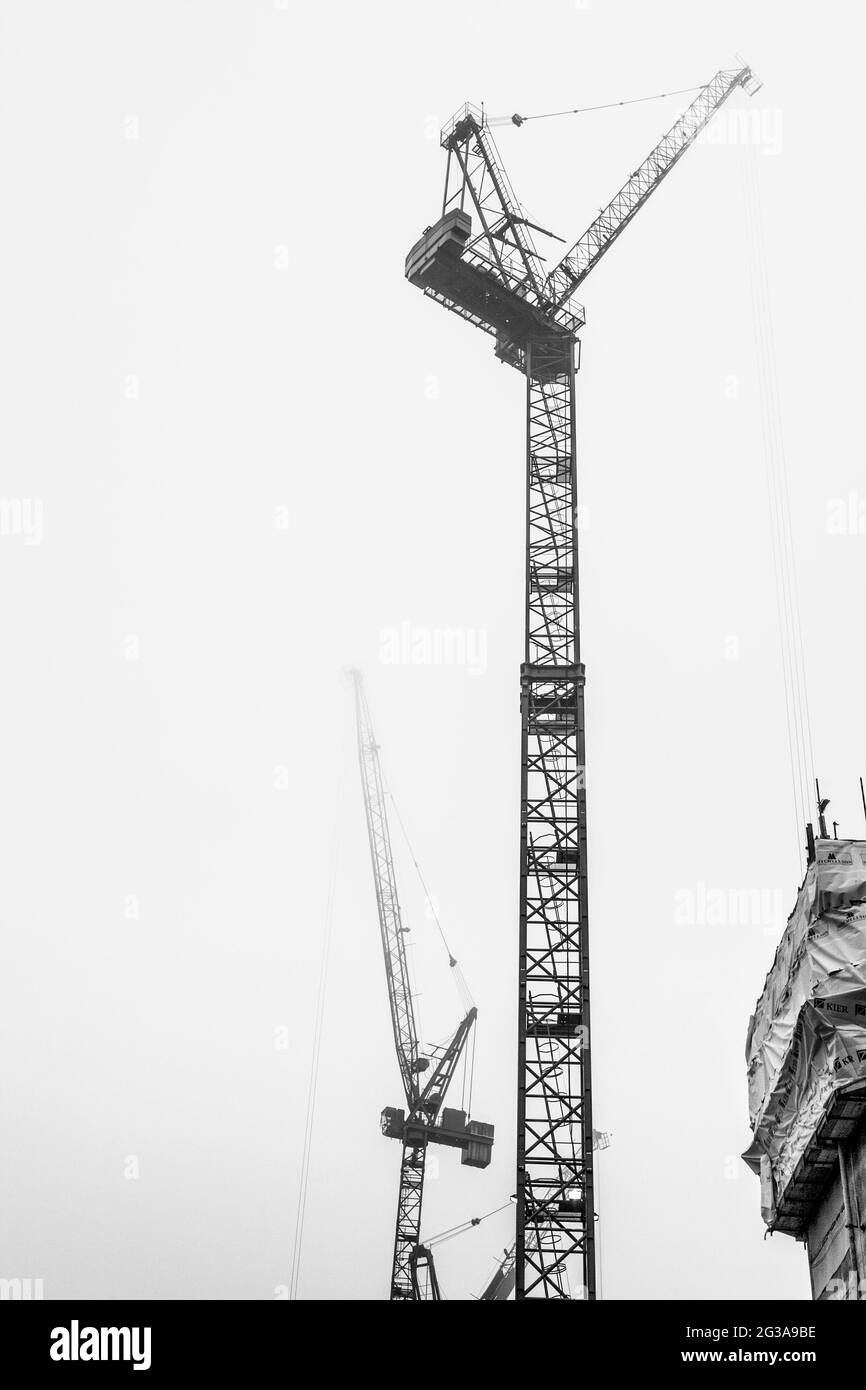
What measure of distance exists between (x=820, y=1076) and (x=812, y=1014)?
1514 millimetres

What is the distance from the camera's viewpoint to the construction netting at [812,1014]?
27.6 meters

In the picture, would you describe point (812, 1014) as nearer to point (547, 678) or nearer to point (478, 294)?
point (547, 678)

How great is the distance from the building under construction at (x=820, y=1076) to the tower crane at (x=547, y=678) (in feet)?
16.6

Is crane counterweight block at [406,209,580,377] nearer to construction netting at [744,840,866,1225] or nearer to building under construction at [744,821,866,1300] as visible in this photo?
building under construction at [744,821,866,1300]

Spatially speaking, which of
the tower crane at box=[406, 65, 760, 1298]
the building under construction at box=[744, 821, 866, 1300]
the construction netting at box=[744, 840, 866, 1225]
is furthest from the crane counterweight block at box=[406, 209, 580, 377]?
the construction netting at box=[744, 840, 866, 1225]

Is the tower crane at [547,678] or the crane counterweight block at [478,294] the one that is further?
the crane counterweight block at [478,294]

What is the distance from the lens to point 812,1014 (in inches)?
1105

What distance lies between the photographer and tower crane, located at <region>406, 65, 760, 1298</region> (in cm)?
3519

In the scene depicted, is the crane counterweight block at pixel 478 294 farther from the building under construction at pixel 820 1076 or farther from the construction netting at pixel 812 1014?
the construction netting at pixel 812 1014

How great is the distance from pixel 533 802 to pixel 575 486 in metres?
10.9

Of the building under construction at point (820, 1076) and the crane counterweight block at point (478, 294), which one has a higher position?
the crane counterweight block at point (478, 294)

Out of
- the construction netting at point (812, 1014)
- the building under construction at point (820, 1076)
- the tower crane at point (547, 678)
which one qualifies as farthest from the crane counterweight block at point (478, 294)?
the construction netting at point (812, 1014)

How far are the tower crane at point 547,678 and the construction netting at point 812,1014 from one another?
5.20 meters

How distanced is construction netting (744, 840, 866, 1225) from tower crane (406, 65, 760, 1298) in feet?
17.0
